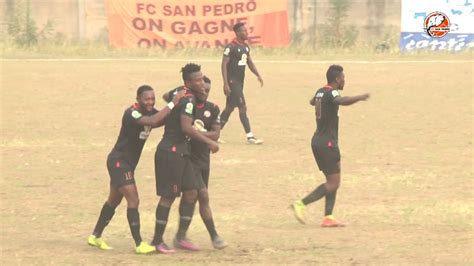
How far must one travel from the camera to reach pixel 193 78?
32.1 feet

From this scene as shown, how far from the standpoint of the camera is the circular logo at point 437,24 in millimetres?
32594

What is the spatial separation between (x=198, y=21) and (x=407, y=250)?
25.2 meters

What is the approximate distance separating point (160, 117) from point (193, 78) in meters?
0.56

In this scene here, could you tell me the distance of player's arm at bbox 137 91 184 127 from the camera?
9.50 m

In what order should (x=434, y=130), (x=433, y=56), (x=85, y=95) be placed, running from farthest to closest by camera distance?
1. (x=433, y=56)
2. (x=85, y=95)
3. (x=434, y=130)

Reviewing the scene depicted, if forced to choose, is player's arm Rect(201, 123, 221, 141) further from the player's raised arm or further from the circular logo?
the circular logo

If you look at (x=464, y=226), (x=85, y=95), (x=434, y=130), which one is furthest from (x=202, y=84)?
(x=85, y=95)

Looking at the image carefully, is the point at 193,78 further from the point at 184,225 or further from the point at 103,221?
the point at 103,221

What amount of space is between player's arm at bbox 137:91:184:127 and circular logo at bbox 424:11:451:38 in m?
24.1

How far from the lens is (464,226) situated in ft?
36.2

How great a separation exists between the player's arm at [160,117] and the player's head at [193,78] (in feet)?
0.46

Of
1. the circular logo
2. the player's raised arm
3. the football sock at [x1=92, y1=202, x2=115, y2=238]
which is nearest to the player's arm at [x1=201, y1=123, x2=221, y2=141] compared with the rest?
the football sock at [x1=92, y1=202, x2=115, y2=238]

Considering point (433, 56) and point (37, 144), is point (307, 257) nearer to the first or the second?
point (37, 144)

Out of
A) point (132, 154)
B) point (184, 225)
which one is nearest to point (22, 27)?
point (132, 154)
